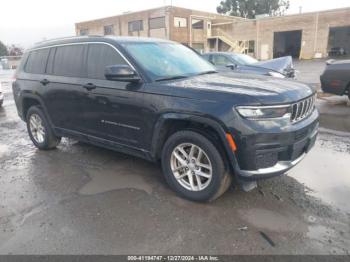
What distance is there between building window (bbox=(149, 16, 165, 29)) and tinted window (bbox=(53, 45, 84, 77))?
120ft

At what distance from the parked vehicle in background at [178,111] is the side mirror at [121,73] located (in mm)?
12

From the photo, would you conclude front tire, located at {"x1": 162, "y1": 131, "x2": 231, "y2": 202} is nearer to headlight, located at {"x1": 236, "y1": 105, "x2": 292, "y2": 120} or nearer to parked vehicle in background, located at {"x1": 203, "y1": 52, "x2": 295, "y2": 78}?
headlight, located at {"x1": 236, "y1": 105, "x2": 292, "y2": 120}

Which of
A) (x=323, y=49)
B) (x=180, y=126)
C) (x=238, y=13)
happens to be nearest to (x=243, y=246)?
(x=180, y=126)

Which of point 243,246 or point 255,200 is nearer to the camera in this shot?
point 243,246

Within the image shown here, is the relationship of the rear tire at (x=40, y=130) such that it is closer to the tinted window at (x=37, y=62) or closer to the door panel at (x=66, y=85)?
the door panel at (x=66, y=85)

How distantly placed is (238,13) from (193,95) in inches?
2548

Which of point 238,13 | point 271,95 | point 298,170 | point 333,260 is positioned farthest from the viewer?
point 238,13

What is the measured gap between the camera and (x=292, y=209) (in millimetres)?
3316

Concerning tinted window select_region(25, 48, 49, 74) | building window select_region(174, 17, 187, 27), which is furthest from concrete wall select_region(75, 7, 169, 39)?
tinted window select_region(25, 48, 49, 74)

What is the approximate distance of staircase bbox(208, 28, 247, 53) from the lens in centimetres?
3831

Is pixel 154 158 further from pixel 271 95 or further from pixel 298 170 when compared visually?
pixel 298 170

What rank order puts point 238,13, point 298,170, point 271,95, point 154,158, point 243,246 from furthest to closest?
point 238,13, point 298,170, point 154,158, point 271,95, point 243,246

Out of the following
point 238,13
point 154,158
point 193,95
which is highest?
point 238,13

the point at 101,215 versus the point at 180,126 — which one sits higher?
the point at 180,126
